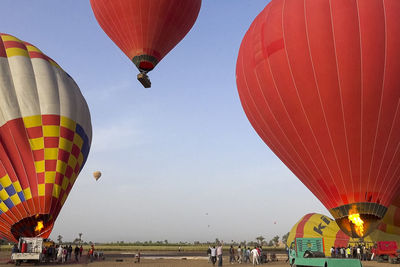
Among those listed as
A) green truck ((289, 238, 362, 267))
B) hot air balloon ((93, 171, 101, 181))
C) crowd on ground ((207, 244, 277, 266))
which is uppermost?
hot air balloon ((93, 171, 101, 181))

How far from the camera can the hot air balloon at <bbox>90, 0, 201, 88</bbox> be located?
2490cm

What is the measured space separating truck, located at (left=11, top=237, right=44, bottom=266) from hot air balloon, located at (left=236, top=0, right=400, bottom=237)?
14474 mm

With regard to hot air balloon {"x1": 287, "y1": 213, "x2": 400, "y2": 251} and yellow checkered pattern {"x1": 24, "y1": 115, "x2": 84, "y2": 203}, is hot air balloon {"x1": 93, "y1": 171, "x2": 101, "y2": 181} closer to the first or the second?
yellow checkered pattern {"x1": 24, "y1": 115, "x2": 84, "y2": 203}

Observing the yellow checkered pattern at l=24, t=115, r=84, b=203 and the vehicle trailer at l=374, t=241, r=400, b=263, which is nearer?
the yellow checkered pattern at l=24, t=115, r=84, b=203

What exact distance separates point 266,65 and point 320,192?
22.3 ft

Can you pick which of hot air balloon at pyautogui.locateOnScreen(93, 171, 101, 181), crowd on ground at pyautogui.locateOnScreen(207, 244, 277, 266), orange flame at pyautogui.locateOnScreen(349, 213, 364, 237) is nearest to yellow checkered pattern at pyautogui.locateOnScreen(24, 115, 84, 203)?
crowd on ground at pyautogui.locateOnScreen(207, 244, 277, 266)

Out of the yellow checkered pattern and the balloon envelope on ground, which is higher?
the yellow checkered pattern

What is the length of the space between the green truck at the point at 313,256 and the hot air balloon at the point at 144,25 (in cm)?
1509

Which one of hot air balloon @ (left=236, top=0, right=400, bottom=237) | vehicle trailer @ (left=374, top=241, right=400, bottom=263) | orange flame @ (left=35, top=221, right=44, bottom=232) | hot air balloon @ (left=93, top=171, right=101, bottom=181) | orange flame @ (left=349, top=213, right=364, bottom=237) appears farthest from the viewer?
hot air balloon @ (left=93, top=171, right=101, bottom=181)

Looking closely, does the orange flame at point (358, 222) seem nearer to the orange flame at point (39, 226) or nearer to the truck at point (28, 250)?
the truck at point (28, 250)

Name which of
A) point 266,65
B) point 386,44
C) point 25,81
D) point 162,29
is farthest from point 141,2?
point 386,44

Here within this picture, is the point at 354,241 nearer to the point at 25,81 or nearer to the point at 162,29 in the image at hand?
the point at 162,29

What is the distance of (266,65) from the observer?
18.9 metres

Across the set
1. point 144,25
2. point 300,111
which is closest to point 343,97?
point 300,111
